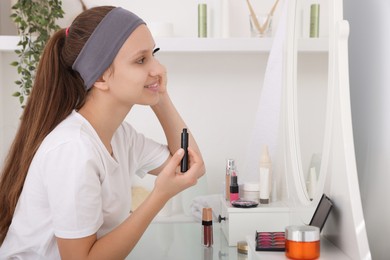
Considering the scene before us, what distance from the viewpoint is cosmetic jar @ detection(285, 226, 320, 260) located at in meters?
0.91

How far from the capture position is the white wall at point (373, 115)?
0.92 m

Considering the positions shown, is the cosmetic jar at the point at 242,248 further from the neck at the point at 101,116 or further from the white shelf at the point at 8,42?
the white shelf at the point at 8,42

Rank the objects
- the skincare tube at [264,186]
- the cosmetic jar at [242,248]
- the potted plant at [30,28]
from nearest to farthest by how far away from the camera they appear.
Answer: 1. the cosmetic jar at [242,248]
2. the skincare tube at [264,186]
3. the potted plant at [30,28]

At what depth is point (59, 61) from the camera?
123cm

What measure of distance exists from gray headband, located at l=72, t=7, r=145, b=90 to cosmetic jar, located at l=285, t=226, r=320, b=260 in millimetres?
507

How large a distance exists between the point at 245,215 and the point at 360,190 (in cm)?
51

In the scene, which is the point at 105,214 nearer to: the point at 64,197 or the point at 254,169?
the point at 64,197

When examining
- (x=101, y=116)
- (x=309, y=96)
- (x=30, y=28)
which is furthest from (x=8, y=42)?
(x=309, y=96)

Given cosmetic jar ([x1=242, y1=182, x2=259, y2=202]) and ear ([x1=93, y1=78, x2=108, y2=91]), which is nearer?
ear ([x1=93, y1=78, x2=108, y2=91])

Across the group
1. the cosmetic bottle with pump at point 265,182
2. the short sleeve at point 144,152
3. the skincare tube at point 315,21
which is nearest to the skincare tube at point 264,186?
the cosmetic bottle with pump at point 265,182

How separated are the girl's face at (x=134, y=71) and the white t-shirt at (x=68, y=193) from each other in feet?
0.32

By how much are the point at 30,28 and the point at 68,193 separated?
1062mm

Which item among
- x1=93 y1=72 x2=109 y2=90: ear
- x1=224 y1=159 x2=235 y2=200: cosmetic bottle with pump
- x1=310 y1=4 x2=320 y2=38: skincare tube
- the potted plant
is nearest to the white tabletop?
x1=224 y1=159 x2=235 y2=200: cosmetic bottle with pump

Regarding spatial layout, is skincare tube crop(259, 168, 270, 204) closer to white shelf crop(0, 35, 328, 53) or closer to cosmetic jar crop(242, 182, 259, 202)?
cosmetic jar crop(242, 182, 259, 202)
